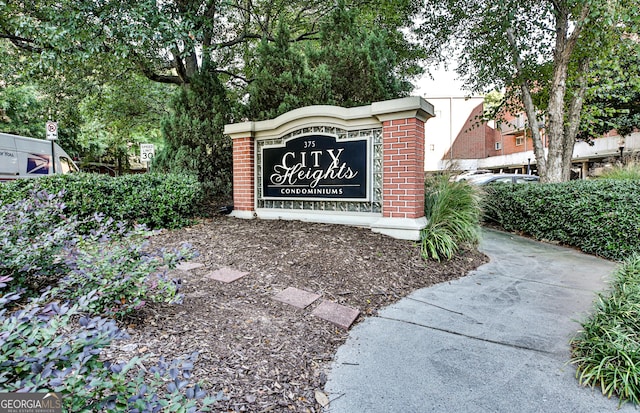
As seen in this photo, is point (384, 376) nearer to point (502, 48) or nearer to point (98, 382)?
point (98, 382)

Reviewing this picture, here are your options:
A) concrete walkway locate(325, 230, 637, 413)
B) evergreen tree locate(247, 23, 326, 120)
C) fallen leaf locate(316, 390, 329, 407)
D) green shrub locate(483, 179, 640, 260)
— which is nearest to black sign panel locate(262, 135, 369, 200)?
evergreen tree locate(247, 23, 326, 120)

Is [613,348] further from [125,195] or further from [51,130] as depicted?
[51,130]

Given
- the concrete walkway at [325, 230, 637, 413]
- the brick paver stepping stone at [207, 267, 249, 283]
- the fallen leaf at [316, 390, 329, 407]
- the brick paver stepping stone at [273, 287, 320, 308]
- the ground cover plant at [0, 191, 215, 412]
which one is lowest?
the fallen leaf at [316, 390, 329, 407]

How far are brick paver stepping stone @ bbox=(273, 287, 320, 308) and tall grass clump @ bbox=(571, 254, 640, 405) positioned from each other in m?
1.88

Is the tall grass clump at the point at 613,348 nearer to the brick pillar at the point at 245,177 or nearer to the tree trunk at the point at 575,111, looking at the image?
the brick pillar at the point at 245,177

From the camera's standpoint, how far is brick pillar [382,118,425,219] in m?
4.56

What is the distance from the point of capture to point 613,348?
195cm

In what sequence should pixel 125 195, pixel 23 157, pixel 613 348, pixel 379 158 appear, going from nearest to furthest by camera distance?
pixel 613 348, pixel 379 158, pixel 125 195, pixel 23 157

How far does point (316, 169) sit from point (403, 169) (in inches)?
55.9

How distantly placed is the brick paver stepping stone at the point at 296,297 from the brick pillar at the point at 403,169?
84.5 inches

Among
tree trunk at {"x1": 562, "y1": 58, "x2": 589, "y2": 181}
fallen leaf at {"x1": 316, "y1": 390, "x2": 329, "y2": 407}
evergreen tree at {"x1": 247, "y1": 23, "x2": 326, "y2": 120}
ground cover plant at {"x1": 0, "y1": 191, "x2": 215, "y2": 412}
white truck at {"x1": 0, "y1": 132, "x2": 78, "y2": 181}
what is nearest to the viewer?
ground cover plant at {"x1": 0, "y1": 191, "x2": 215, "y2": 412}

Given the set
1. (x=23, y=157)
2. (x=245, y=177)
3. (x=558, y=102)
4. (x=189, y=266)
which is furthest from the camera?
(x=23, y=157)

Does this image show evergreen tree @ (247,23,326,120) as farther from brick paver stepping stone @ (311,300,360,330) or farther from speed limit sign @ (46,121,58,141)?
brick paver stepping stone @ (311,300,360,330)

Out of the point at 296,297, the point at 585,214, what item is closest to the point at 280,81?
the point at 296,297
